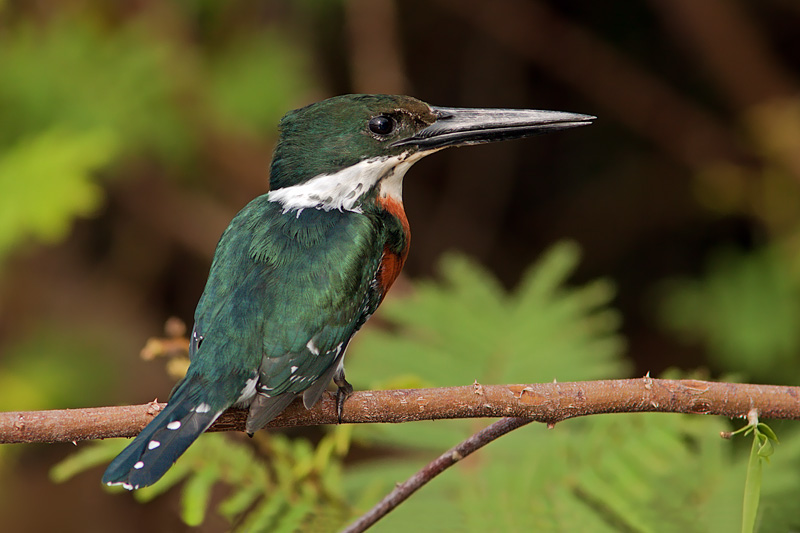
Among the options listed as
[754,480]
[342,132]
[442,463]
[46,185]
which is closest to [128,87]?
[46,185]

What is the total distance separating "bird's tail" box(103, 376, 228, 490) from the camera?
5.55ft

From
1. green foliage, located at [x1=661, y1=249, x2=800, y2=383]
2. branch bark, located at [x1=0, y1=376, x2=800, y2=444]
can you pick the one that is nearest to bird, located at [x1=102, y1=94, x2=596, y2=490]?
branch bark, located at [x1=0, y1=376, x2=800, y2=444]

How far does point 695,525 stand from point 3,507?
3.37 meters

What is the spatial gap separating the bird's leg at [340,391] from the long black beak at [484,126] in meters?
0.63

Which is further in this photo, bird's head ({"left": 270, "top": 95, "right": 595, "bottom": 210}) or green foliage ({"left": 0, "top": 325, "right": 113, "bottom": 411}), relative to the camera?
green foliage ({"left": 0, "top": 325, "right": 113, "bottom": 411})

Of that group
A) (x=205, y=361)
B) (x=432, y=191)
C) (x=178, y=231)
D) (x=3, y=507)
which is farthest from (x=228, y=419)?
(x=432, y=191)

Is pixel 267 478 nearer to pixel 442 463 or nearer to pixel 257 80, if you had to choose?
pixel 442 463

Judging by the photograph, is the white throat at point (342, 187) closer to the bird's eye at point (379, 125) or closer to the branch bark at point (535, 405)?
the bird's eye at point (379, 125)

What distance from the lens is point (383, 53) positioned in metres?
4.30

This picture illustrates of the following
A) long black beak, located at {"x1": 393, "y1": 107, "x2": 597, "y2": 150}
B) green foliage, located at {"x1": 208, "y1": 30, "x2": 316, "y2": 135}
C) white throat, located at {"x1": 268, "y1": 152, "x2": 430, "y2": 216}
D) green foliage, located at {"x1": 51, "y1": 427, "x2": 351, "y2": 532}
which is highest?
green foliage, located at {"x1": 208, "y1": 30, "x2": 316, "y2": 135}

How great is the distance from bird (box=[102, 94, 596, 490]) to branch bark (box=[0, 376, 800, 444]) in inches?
4.4

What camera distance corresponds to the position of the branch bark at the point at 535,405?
5.28 feet

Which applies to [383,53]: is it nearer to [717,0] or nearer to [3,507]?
[717,0]

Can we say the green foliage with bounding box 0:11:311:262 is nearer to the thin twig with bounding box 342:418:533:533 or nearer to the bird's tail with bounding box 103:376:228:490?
the bird's tail with bounding box 103:376:228:490
